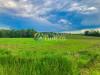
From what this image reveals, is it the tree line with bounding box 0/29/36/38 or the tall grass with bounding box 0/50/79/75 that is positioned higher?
the tall grass with bounding box 0/50/79/75

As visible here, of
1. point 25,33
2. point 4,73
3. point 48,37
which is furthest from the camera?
point 25,33

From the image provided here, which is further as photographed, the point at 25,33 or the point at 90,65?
the point at 25,33

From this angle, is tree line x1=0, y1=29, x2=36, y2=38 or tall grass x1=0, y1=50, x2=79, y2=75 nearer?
tall grass x1=0, y1=50, x2=79, y2=75

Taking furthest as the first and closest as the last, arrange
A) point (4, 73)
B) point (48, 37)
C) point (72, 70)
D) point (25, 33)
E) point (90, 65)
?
point (25, 33) → point (48, 37) → point (90, 65) → point (72, 70) → point (4, 73)

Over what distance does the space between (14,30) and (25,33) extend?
275 inches

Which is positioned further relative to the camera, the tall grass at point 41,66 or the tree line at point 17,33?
the tree line at point 17,33

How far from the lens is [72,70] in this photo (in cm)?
851

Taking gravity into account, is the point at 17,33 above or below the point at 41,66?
below

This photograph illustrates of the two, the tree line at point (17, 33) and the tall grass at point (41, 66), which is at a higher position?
the tall grass at point (41, 66)

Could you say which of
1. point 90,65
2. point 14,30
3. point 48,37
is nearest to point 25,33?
point 14,30

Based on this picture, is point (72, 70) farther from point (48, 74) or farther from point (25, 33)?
point (25, 33)

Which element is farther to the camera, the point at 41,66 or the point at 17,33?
the point at 17,33

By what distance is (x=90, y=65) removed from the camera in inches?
571

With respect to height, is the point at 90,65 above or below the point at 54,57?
below
